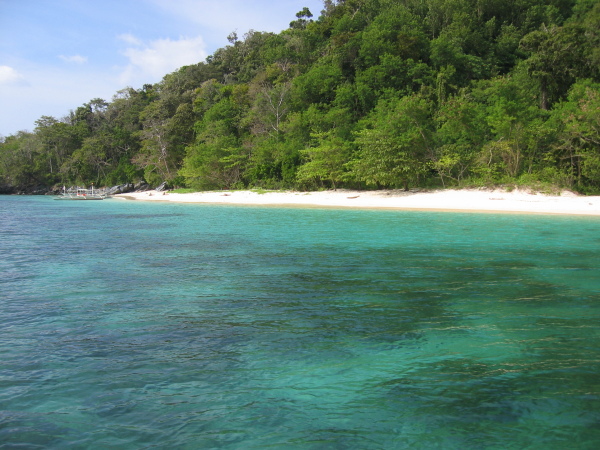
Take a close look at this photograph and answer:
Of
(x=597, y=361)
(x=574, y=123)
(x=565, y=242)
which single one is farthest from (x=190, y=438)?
(x=574, y=123)

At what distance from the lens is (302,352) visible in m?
4.98

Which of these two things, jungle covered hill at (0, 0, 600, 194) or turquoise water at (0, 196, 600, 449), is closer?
turquoise water at (0, 196, 600, 449)

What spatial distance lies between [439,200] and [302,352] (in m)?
23.8

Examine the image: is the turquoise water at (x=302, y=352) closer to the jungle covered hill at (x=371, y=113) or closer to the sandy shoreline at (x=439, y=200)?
the sandy shoreline at (x=439, y=200)

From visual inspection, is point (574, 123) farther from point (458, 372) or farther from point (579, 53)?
point (458, 372)

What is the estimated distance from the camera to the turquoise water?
3.48 m

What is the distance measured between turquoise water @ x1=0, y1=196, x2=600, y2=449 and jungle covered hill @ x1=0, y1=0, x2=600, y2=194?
20265 millimetres

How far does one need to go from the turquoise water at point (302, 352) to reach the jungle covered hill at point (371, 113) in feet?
66.5

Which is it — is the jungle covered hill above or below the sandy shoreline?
above

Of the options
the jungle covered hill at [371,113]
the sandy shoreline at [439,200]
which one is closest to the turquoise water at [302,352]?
the sandy shoreline at [439,200]

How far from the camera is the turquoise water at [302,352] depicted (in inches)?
137

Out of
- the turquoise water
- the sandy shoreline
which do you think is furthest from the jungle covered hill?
the turquoise water

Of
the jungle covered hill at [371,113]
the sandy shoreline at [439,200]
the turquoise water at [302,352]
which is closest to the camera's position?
the turquoise water at [302,352]

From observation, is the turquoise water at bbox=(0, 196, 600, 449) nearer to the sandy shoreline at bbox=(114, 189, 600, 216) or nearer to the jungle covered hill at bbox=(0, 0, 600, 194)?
the sandy shoreline at bbox=(114, 189, 600, 216)
